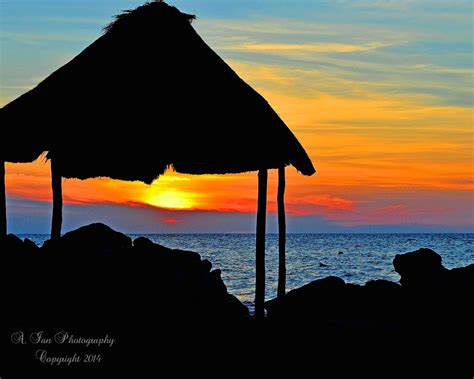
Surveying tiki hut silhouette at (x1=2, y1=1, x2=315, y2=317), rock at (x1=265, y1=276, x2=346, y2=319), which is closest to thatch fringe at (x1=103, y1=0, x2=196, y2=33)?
tiki hut silhouette at (x1=2, y1=1, x2=315, y2=317)

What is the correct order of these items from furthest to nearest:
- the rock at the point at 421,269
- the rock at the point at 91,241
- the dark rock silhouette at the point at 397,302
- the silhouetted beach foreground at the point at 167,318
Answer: the rock at the point at 421,269 → the dark rock silhouette at the point at 397,302 → the rock at the point at 91,241 → the silhouetted beach foreground at the point at 167,318

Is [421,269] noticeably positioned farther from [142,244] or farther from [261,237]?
[142,244]

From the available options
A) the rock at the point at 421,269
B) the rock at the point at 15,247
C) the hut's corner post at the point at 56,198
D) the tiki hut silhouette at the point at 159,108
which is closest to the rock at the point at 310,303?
the tiki hut silhouette at the point at 159,108

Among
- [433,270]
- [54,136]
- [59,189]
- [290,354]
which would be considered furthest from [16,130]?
[433,270]

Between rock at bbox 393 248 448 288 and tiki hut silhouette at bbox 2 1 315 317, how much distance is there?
3413 mm

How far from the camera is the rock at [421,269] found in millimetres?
13320

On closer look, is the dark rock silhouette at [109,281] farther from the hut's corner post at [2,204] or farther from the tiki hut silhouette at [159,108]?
the tiki hut silhouette at [159,108]

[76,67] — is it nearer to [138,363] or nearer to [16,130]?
[16,130]

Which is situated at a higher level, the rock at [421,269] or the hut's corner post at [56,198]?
the hut's corner post at [56,198]

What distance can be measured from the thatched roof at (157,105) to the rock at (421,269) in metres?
3.55

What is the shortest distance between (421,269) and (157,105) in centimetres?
646

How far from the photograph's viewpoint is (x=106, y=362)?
9430 millimetres

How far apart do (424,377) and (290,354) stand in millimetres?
1955

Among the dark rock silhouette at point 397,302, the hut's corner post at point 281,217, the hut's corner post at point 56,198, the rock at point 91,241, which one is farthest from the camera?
the hut's corner post at point 281,217
